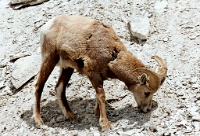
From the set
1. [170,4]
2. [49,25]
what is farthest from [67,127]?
[170,4]

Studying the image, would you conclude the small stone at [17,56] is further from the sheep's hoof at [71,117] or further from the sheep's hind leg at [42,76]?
the sheep's hoof at [71,117]

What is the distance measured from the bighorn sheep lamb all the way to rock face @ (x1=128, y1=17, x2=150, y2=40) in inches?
88.6

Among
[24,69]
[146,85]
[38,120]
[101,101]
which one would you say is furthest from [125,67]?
[24,69]

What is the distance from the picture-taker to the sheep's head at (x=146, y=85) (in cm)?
850

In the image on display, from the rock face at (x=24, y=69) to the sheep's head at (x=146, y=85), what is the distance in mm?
3121

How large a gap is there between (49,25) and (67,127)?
2.28 meters

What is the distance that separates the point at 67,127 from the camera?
358 inches

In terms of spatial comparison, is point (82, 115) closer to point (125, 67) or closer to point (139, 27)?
point (125, 67)

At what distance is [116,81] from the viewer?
403 inches

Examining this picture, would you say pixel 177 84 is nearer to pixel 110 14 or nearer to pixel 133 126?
pixel 133 126

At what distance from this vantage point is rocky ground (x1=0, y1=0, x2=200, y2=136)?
873cm

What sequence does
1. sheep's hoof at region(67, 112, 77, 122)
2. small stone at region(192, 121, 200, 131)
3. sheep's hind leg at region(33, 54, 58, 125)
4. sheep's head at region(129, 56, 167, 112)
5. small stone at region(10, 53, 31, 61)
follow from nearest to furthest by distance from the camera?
small stone at region(192, 121, 200, 131), sheep's head at region(129, 56, 167, 112), sheep's hind leg at region(33, 54, 58, 125), sheep's hoof at region(67, 112, 77, 122), small stone at region(10, 53, 31, 61)

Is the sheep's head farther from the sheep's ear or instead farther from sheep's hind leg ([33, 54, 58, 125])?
sheep's hind leg ([33, 54, 58, 125])

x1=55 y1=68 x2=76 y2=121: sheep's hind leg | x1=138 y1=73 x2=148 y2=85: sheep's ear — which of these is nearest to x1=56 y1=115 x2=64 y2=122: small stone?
x1=55 y1=68 x2=76 y2=121: sheep's hind leg
